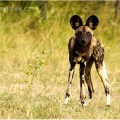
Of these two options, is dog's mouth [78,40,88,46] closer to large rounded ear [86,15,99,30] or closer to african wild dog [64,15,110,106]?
african wild dog [64,15,110,106]

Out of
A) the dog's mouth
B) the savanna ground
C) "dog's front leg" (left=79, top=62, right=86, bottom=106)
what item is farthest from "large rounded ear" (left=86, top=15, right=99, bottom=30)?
the savanna ground

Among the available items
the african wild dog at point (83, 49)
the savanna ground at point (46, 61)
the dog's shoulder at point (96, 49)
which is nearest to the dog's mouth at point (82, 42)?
the african wild dog at point (83, 49)

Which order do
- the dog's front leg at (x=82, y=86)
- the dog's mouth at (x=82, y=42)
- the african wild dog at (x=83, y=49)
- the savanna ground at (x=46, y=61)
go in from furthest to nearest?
the dog's front leg at (x=82, y=86) < the african wild dog at (x=83, y=49) < the dog's mouth at (x=82, y=42) < the savanna ground at (x=46, y=61)

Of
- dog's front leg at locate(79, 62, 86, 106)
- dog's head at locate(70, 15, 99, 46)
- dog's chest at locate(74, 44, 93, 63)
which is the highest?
dog's head at locate(70, 15, 99, 46)

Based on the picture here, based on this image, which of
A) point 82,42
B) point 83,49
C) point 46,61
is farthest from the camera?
point 46,61

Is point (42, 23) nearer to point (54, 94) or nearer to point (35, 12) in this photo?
point (35, 12)

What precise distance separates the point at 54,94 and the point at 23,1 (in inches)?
224

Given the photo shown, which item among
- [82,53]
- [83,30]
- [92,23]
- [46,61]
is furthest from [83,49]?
[46,61]

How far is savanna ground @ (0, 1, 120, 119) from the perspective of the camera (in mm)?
6086

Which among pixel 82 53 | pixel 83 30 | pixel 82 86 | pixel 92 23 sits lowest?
pixel 82 86

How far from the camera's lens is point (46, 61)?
9555mm

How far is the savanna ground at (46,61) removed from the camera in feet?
20.0

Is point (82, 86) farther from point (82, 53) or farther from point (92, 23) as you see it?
point (92, 23)

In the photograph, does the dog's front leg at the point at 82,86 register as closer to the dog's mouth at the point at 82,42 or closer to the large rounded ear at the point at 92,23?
the dog's mouth at the point at 82,42
